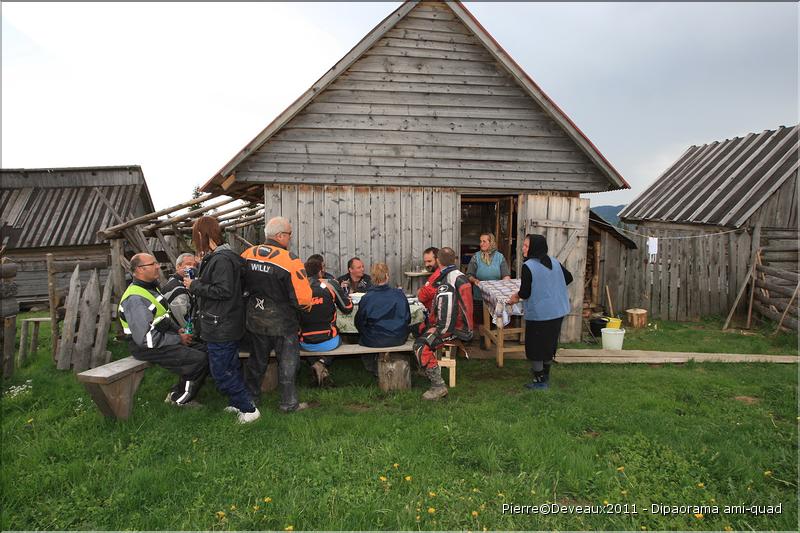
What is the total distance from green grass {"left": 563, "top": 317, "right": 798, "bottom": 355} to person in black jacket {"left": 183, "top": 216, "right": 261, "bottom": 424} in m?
6.18

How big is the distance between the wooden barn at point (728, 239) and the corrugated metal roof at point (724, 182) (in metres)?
0.03

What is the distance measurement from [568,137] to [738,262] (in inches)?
257

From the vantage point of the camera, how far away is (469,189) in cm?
840

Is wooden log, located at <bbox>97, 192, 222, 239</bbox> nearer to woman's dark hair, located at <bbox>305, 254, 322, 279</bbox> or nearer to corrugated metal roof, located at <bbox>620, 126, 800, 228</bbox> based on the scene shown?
woman's dark hair, located at <bbox>305, 254, 322, 279</bbox>

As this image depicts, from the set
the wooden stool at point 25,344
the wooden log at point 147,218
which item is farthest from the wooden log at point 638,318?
the wooden stool at point 25,344

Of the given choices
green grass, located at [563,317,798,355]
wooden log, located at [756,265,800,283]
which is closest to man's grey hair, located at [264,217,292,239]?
green grass, located at [563,317,798,355]

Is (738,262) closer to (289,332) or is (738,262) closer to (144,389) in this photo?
(289,332)

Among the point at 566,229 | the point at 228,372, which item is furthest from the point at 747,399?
the point at 228,372

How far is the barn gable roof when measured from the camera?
783 cm

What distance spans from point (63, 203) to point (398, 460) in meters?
19.3

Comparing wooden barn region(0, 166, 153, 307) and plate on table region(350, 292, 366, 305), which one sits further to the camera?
wooden barn region(0, 166, 153, 307)

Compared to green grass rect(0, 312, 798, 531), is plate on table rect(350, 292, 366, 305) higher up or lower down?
higher up

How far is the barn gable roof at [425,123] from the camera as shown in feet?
25.7

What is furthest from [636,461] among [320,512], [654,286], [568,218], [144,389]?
[654,286]
